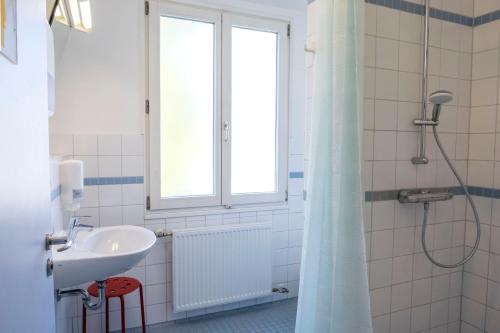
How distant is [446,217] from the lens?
1773mm

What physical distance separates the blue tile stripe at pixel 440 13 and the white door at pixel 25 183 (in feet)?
3.94

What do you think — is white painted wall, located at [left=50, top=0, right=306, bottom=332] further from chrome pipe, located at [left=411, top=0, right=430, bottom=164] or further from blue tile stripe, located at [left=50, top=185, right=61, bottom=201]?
chrome pipe, located at [left=411, top=0, right=430, bottom=164]

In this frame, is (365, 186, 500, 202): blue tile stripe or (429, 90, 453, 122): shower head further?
(365, 186, 500, 202): blue tile stripe

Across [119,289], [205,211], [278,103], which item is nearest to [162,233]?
[205,211]

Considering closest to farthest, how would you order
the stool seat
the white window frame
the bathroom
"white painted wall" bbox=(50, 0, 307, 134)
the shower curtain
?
the bathroom → the shower curtain → the stool seat → "white painted wall" bbox=(50, 0, 307, 134) → the white window frame

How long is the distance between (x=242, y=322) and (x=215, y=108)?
1582mm

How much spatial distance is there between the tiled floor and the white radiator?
13cm

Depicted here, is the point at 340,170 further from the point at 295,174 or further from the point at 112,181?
the point at 112,181

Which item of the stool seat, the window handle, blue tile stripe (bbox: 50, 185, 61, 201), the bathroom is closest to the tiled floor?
the bathroom

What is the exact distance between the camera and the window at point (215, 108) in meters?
2.44

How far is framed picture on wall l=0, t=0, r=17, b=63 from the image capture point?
0.64m

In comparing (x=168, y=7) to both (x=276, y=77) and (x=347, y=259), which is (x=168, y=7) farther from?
(x=347, y=259)

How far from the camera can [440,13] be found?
168 cm

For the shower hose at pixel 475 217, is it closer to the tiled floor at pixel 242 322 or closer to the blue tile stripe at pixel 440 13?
the blue tile stripe at pixel 440 13
